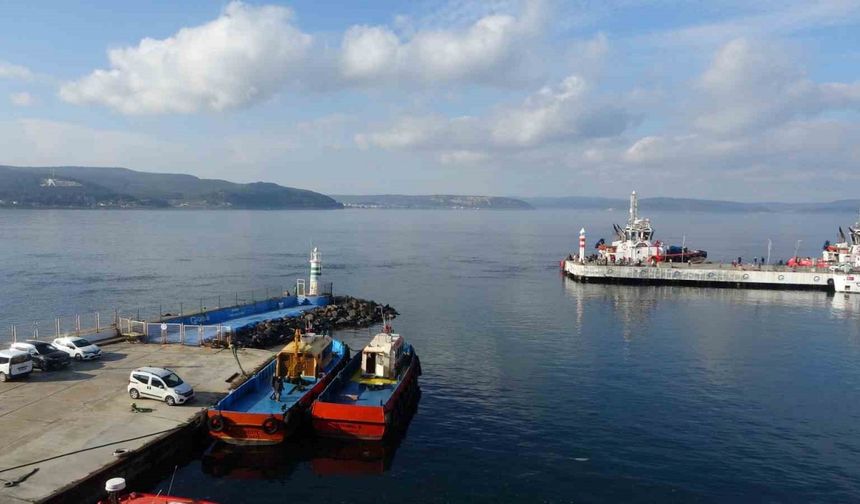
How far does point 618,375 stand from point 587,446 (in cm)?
1331

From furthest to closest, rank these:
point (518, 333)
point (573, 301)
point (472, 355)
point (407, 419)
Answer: point (573, 301), point (518, 333), point (472, 355), point (407, 419)

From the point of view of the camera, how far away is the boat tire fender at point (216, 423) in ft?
85.3

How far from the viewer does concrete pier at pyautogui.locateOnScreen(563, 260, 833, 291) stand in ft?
279

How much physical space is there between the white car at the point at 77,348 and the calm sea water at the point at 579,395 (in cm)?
1296

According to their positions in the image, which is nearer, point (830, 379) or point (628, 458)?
point (628, 458)

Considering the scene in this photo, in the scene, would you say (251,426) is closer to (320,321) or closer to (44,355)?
(44,355)

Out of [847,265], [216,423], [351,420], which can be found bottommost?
[351,420]

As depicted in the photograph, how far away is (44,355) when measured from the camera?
31.4 meters

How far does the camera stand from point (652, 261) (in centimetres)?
9675

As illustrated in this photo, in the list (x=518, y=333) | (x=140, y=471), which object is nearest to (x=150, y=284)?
(x=518, y=333)

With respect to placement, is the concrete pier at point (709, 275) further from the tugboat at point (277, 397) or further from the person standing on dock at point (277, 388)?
the person standing on dock at point (277, 388)

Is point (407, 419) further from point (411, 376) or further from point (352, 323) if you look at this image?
point (352, 323)

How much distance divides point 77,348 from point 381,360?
57.1 feet

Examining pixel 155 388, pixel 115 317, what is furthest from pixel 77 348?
pixel 115 317
